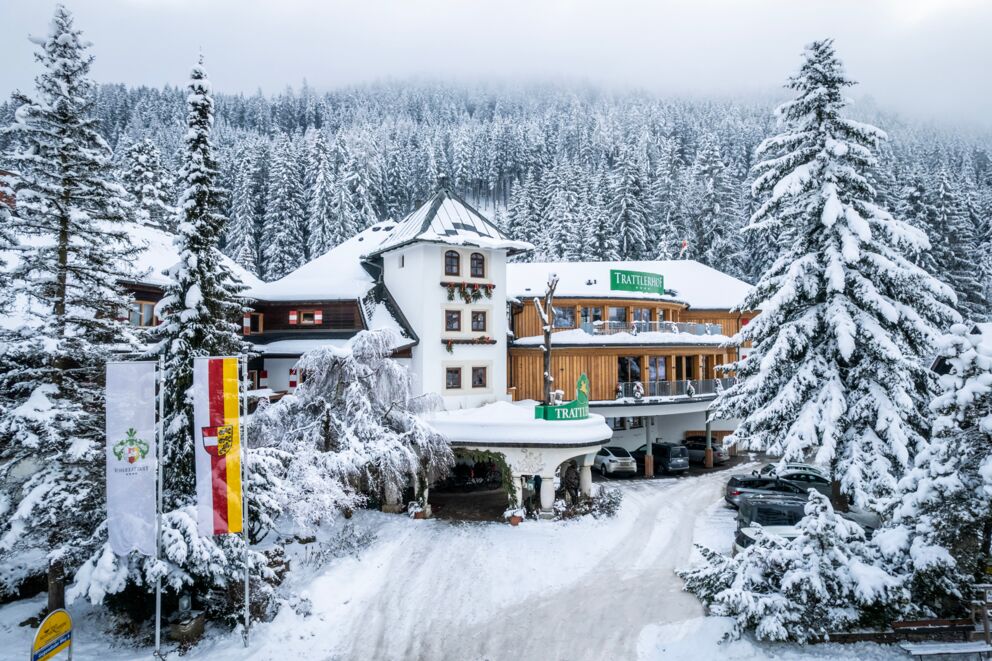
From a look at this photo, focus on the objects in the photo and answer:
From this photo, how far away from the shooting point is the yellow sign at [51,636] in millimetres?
8828

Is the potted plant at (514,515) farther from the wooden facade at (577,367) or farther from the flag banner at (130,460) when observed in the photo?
the flag banner at (130,460)

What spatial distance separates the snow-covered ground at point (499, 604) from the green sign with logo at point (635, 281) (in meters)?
14.9

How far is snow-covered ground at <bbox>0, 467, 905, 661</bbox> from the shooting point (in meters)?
12.3

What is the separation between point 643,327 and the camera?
106ft

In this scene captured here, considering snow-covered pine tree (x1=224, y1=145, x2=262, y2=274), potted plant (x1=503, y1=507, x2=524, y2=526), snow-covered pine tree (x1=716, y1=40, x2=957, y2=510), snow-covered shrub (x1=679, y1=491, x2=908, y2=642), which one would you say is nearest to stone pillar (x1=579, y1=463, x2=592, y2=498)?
potted plant (x1=503, y1=507, x2=524, y2=526)

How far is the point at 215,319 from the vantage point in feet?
47.2

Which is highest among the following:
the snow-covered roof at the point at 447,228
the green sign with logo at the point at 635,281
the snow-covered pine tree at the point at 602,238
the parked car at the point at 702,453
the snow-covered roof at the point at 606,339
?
the snow-covered pine tree at the point at 602,238

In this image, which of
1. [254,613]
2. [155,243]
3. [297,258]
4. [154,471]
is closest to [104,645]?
[254,613]

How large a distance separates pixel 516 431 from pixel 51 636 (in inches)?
581

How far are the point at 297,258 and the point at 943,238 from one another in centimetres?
5924

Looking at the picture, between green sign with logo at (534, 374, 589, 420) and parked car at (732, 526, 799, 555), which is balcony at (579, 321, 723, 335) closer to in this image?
green sign with logo at (534, 374, 589, 420)

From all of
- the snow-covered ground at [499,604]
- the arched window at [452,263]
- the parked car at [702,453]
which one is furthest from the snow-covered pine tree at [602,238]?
the snow-covered ground at [499,604]

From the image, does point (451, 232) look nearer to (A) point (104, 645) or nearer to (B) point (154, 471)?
(B) point (154, 471)

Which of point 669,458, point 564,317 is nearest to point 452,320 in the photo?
point 564,317
